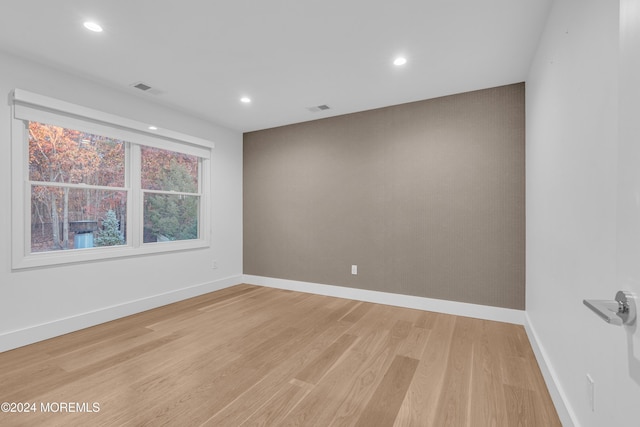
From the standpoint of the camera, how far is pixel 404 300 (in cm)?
370

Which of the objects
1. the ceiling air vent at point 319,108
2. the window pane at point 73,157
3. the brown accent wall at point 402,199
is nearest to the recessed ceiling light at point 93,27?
the window pane at point 73,157

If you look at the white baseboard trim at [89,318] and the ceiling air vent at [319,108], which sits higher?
the ceiling air vent at [319,108]

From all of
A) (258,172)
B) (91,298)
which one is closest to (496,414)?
(91,298)

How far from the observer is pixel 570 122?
1547 mm

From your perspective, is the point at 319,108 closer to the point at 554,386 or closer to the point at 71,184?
the point at 71,184

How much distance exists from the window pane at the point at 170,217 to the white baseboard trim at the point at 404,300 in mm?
1372

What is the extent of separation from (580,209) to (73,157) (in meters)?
4.19

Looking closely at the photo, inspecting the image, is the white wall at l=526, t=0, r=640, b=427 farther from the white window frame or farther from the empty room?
the white window frame

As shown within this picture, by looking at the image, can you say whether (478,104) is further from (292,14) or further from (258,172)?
(258,172)

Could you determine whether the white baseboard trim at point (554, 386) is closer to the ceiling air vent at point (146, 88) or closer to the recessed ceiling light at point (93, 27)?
the recessed ceiling light at point (93, 27)

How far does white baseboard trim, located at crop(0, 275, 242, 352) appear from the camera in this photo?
101 inches

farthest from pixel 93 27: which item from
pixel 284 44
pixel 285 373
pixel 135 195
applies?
pixel 285 373

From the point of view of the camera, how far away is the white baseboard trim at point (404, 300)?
317 centimetres

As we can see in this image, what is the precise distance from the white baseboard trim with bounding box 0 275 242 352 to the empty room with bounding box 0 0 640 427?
0.07 feet
